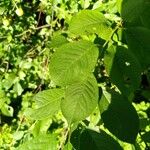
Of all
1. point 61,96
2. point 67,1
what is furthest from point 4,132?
point 61,96

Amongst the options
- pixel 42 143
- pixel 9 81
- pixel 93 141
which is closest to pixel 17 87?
pixel 9 81

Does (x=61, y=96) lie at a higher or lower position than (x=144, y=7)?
lower

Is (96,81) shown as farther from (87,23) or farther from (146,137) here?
(146,137)

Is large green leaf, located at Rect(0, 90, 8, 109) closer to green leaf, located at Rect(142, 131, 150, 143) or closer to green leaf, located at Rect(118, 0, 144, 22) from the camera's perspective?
green leaf, located at Rect(142, 131, 150, 143)

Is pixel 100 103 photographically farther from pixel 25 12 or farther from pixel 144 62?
pixel 25 12

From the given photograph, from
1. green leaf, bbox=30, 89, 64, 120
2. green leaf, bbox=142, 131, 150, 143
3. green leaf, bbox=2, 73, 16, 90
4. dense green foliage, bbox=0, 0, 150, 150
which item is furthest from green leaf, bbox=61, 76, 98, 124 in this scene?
green leaf, bbox=2, 73, 16, 90

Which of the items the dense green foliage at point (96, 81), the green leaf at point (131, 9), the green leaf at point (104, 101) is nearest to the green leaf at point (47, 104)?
the dense green foliage at point (96, 81)

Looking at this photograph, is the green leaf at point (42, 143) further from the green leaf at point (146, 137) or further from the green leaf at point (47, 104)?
the green leaf at point (146, 137)
